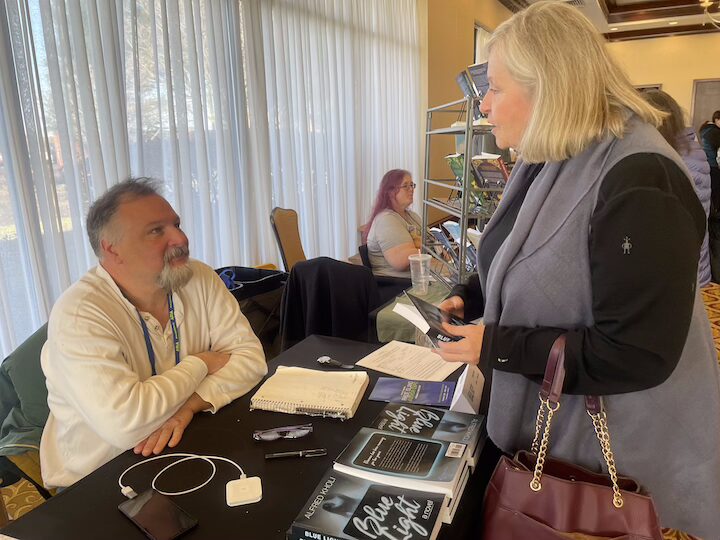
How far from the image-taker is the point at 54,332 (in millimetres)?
1283

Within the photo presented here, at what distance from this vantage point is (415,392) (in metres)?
1.33

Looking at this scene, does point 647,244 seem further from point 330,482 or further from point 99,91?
point 99,91

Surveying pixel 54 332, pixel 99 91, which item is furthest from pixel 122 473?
pixel 99 91

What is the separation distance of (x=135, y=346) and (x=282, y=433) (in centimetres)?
51

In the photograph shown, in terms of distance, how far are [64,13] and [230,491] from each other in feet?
6.78

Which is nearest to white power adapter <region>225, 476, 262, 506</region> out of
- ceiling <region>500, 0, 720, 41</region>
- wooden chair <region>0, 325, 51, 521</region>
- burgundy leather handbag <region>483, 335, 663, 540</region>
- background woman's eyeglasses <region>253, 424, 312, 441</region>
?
background woman's eyeglasses <region>253, 424, 312, 441</region>

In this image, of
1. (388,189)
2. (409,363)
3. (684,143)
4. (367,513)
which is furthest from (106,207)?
(684,143)

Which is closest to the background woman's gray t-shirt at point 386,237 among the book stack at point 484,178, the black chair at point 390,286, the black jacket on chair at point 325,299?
the black chair at point 390,286

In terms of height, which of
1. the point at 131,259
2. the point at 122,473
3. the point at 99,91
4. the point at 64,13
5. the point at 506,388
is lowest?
the point at 122,473

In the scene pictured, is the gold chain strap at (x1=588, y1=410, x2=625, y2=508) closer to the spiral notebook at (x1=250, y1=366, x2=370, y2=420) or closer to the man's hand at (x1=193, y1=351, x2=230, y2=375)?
the spiral notebook at (x1=250, y1=366, x2=370, y2=420)

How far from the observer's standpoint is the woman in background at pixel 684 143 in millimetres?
2301

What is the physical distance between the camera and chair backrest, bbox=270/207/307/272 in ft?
10.8

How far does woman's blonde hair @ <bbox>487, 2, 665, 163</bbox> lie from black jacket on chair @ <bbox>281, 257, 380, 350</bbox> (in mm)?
1749

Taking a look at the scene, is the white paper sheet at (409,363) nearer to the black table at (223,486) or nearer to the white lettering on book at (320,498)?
the black table at (223,486)
